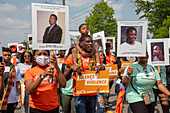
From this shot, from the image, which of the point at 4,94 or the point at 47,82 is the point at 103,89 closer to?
the point at 47,82

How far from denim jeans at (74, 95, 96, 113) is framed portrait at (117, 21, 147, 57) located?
3.37 feet

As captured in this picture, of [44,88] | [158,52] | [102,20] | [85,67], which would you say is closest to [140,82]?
[85,67]

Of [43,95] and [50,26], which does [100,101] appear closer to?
[43,95]

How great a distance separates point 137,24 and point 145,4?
30844mm

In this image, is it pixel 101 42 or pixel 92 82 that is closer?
pixel 92 82

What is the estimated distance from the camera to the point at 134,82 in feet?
14.4

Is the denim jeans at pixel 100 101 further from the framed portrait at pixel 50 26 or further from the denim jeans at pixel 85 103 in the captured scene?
the framed portrait at pixel 50 26

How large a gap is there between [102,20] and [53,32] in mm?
38354

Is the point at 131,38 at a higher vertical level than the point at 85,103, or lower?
higher

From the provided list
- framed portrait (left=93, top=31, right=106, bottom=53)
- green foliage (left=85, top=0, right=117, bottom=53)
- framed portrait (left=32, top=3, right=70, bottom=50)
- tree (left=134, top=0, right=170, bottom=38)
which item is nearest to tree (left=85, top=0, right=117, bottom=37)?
green foliage (left=85, top=0, right=117, bottom=53)

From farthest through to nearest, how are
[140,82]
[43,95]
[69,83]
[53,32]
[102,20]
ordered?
[102,20] → [69,83] → [140,82] → [53,32] → [43,95]

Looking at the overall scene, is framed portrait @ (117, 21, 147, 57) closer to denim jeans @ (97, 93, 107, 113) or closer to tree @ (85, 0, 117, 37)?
denim jeans @ (97, 93, 107, 113)

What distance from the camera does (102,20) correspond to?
41.3 meters

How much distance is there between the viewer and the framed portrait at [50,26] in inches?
138
